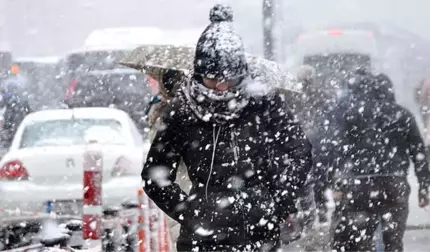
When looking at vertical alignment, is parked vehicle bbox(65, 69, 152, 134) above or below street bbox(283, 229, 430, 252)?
below

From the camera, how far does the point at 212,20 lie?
4.54 metres

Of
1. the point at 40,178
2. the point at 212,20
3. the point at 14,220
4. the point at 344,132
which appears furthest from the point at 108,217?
the point at 212,20

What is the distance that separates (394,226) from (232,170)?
2.45 meters

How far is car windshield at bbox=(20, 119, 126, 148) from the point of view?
10.2 meters

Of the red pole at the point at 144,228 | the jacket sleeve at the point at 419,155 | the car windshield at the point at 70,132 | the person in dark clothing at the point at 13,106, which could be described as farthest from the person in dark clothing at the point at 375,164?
the person in dark clothing at the point at 13,106

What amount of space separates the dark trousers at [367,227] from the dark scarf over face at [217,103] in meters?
2.44

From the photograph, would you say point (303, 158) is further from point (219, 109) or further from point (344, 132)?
point (344, 132)

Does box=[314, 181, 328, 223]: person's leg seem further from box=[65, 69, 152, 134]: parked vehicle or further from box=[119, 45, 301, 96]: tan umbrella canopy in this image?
box=[65, 69, 152, 134]: parked vehicle

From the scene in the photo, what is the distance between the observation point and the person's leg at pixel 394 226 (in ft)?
A: 20.3

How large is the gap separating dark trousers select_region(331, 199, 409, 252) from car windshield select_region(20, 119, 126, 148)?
415 cm

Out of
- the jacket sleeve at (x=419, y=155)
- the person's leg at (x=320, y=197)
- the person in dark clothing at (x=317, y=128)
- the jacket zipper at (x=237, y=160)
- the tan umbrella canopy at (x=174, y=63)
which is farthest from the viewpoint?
the person's leg at (x=320, y=197)

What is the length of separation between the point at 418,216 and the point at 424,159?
14.2 ft

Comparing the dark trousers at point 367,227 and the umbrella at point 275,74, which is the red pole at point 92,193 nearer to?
the dark trousers at point 367,227

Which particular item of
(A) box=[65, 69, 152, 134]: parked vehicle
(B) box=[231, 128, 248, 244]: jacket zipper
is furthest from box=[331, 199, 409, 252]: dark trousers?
(A) box=[65, 69, 152, 134]: parked vehicle
